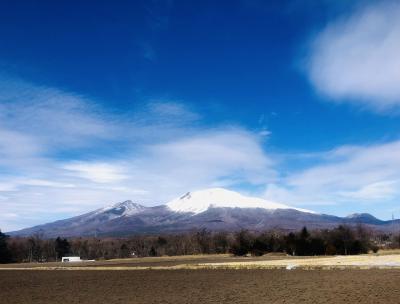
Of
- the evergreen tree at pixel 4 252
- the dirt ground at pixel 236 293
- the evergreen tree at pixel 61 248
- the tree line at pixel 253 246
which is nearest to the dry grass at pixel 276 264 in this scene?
the tree line at pixel 253 246

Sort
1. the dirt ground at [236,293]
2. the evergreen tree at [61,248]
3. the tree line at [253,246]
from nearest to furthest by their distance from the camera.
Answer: the dirt ground at [236,293]
the tree line at [253,246]
the evergreen tree at [61,248]

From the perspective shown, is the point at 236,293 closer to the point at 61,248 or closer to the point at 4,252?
the point at 4,252

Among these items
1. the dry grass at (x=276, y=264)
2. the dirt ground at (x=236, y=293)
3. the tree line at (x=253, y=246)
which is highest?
the tree line at (x=253, y=246)

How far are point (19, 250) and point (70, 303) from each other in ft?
510

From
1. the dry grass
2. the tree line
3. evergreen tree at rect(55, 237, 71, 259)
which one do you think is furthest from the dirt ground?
evergreen tree at rect(55, 237, 71, 259)

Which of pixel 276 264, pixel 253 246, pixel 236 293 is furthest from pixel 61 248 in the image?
pixel 236 293

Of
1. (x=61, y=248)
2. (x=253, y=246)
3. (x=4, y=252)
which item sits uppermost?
(x=61, y=248)

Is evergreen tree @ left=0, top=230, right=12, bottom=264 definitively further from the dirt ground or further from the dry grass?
the dirt ground

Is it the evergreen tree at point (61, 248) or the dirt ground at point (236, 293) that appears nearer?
the dirt ground at point (236, 293)

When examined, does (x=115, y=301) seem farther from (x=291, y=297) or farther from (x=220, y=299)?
(x=291, y=297)

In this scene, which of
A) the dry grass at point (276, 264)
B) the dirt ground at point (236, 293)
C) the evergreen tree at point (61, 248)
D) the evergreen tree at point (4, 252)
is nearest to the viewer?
the dirt ground at point (236, 293)

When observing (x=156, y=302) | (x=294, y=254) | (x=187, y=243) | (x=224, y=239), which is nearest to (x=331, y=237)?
(x=294, y=254)

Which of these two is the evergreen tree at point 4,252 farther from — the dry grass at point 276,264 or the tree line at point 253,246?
the dry grass at point 276,264

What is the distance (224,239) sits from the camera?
178875mm
